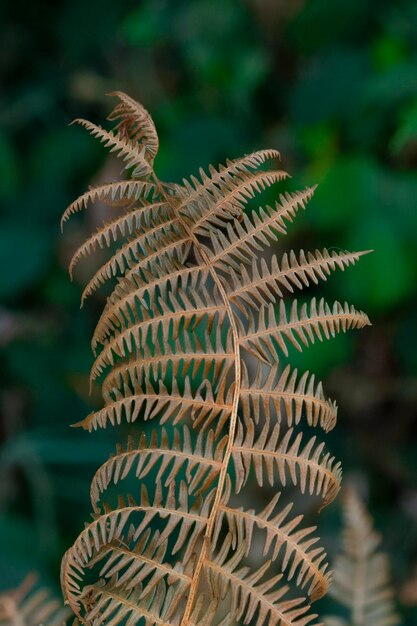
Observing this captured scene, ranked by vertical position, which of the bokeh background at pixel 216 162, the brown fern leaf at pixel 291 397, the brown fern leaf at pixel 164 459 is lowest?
the brown fern leaf at pixel 164 459

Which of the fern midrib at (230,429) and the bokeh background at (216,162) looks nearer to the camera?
the fern midrib at (230,429)

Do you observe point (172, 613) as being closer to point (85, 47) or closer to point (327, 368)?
point (327, 368)

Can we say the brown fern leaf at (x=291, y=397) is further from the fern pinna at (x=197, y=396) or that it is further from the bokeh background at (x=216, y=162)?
the bokeh background at (x=216, y=162)

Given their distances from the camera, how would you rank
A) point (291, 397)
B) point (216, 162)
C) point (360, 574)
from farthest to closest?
point (216, 162), point (360, 574), point (291, 397)

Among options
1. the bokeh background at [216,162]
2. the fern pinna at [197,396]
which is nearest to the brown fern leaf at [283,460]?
the fern pinna at [197,396]

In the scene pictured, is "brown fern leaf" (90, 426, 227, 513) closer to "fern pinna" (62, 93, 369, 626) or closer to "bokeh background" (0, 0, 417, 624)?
"fern pinna" (62, 93, 369, 626)

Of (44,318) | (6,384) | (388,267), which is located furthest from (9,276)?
(388,267)

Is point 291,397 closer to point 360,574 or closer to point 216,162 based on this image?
point 360,574

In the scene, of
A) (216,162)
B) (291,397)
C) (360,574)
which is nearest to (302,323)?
(291,397)

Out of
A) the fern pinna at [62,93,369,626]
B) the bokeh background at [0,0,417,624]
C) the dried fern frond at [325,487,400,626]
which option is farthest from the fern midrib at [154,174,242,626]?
the bokeh background at [0,0,417,624]
